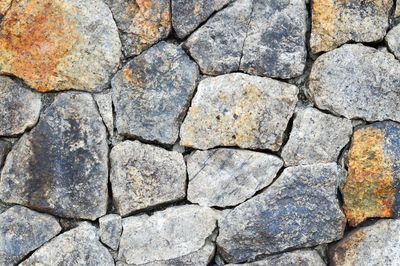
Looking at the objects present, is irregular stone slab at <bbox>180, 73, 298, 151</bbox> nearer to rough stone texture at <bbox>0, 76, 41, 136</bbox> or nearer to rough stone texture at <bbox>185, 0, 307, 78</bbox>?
rough stone texture at <bbox>185, 0, 307, 78</bbox>

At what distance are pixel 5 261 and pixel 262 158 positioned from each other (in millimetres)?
878

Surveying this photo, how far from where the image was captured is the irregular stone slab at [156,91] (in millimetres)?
1703

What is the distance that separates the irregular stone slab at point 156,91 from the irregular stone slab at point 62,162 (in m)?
0.10

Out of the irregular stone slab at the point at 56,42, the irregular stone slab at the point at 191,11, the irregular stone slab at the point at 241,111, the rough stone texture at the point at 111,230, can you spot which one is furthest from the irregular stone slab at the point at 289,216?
the irregular stone slab at the point at 56,42

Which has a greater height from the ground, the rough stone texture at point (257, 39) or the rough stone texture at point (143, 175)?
the rough stone texture at point (257, 39)

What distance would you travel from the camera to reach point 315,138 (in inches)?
66.9

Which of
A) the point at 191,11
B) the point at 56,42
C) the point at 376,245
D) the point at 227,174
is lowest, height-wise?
the point at 376,245

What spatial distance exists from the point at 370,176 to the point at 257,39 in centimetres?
55

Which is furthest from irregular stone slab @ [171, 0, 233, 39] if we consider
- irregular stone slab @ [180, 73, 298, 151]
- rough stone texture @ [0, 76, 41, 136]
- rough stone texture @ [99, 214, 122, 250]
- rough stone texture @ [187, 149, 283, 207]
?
rough stone texture @ [99, 214, 122, 250]

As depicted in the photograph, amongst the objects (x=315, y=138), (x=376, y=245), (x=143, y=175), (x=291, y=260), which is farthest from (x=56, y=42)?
(x=376, y=245)

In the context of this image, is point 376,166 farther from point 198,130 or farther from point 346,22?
point 198,130

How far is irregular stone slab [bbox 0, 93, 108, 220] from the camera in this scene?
170cm

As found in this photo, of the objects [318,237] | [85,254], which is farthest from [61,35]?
[318,237]

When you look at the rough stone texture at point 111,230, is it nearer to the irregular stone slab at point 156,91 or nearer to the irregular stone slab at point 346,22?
the irregular stone slab at point 156,91
